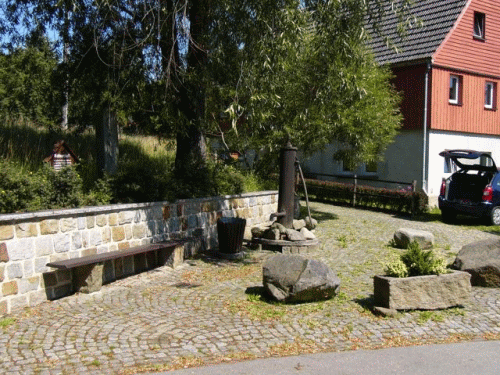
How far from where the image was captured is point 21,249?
717 cm

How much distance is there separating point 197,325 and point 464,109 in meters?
Answer: 18.6

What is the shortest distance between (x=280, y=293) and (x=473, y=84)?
1824 cm

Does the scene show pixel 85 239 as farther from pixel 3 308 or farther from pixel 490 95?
pixel 490 95

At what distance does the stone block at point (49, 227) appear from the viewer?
7516 millimetres

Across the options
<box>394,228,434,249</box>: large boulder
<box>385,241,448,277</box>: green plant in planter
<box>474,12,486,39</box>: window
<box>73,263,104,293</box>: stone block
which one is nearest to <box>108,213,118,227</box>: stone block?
<box>73,263,104,293</box>: stone block

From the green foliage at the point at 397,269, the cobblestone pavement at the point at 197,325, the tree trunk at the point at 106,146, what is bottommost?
the cobblestone pavement at the point at 197,325

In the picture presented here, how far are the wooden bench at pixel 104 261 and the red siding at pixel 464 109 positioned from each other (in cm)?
1427

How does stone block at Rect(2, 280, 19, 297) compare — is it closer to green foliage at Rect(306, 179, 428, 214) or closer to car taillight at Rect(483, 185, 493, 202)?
car taillight at Rect(483, 185, 493, 202)

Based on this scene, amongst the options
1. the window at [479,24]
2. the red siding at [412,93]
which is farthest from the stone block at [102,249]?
the window at [479,24]

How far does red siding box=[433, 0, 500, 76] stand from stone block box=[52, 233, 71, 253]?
16783 mm

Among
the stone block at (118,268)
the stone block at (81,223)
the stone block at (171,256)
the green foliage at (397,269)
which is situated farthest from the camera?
the stone block at (171,256)

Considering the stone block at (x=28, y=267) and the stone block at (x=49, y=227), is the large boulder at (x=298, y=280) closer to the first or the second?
the stone block at (x=49, y=227)

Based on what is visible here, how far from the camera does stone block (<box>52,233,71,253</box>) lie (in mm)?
7723

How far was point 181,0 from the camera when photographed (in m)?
10.6
